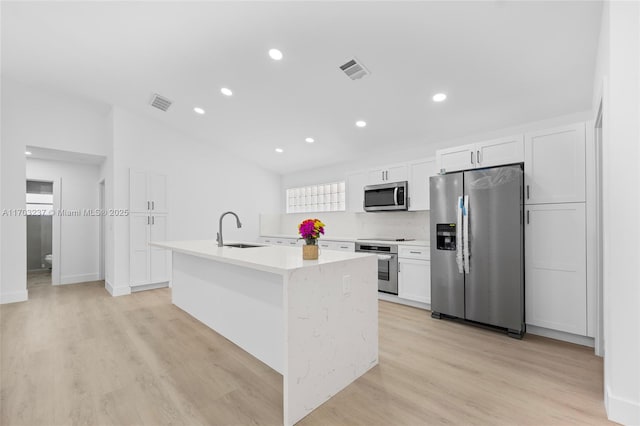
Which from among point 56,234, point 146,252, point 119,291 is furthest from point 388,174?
point 56,234

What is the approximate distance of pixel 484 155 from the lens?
10.2 feet

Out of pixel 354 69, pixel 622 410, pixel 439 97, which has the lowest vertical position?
pixel 622 410

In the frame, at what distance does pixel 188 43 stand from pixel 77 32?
1208mm

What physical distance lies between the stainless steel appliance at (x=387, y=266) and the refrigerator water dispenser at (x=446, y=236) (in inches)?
28.7

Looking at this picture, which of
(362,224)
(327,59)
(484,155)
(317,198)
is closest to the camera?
(327,59)

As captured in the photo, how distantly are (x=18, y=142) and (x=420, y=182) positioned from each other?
5935 millimetres

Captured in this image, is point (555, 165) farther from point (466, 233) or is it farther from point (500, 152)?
point (466, 233)

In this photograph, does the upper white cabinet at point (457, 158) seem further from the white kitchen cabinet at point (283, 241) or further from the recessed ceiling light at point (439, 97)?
the white kitchen cabinet at point (283, 241)

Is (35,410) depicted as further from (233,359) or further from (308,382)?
(308,382)

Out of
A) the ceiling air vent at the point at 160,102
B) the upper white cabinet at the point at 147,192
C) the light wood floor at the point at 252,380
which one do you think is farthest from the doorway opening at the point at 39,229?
the light wood floor at the point at 252,380

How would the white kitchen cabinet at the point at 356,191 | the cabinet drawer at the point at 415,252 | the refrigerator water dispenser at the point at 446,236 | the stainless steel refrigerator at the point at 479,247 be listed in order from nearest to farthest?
the stainless steel refrigerator at the point at 479,247 < the refrigerator water dispenser at the point at 446,236 < the cabinet drawer at the point at 415,252 < the white kitchen cabinet at the point at 356,191

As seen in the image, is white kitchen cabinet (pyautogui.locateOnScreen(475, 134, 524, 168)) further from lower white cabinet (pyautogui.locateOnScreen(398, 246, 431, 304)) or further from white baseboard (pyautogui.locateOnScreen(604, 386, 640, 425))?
white baseboard (pyautogui.locateOnScreen(604, 386, 640, 425))

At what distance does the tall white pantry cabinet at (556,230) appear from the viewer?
8.43 feet

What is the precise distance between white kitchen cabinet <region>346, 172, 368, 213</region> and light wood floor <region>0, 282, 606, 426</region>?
2123 mm
